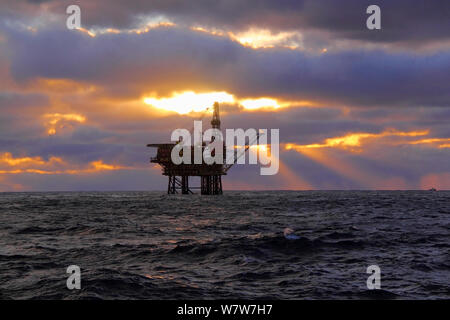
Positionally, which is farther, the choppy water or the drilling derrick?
the drilling derrick

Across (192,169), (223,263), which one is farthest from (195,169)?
(223,263)

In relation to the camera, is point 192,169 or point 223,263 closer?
point 223,263

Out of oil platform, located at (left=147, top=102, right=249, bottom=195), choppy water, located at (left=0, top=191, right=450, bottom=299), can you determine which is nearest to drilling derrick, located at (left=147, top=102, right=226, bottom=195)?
oil platform, located at (left=147, top=102, right=249, bottom=195)

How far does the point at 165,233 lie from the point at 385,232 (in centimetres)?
1350

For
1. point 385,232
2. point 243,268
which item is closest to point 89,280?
point 243,268

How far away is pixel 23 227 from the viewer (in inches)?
1243

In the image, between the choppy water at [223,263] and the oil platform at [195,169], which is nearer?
the choppy water at [223,263]

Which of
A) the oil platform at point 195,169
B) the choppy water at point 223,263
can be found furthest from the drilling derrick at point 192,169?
the choppy water at point 223,263

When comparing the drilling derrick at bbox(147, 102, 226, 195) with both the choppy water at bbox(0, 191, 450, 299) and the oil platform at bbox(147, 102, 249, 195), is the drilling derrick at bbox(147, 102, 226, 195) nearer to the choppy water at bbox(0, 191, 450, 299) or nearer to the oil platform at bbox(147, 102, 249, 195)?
the oil platform at bbox(147, 102, 249, 195)

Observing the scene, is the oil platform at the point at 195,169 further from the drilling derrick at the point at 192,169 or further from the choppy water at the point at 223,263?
the choppy water at the point at 223,263

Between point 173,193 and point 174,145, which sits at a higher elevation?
point 174,145

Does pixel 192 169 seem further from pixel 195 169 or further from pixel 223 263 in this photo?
pixel 223 263

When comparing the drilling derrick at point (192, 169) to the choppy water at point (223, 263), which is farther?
the drilling derrick at point (192, 169)
